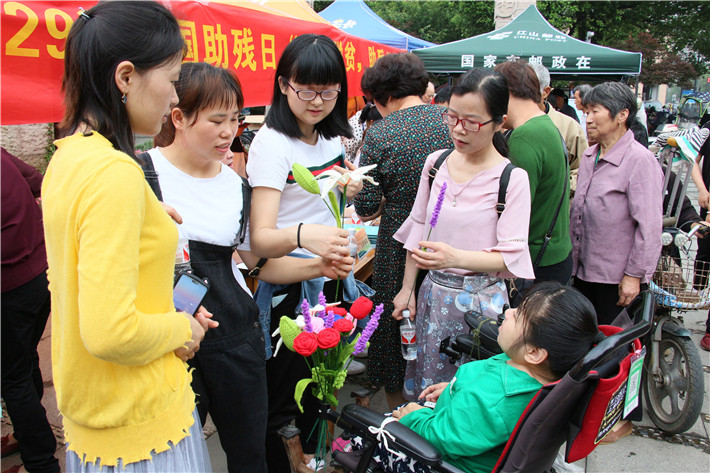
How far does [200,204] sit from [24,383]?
1.63 m

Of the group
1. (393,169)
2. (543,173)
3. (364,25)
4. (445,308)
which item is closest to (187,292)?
(445,308)

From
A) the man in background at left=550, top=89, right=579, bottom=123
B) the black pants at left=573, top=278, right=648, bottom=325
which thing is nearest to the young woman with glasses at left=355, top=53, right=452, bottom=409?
the black pants at left=573, top=278, right=648, bottom=325

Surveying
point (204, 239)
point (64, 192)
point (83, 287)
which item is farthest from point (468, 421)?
point (64, 192)

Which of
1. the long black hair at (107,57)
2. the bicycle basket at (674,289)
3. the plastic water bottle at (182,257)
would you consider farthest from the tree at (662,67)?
the long black hair at (107,57)

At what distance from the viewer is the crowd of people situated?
102cm

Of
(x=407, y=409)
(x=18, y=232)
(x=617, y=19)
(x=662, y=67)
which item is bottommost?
(x=407, y=409)

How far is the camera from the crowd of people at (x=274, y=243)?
1.02m

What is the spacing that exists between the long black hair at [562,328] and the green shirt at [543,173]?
106 centimetres

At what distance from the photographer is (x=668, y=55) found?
87.9ft

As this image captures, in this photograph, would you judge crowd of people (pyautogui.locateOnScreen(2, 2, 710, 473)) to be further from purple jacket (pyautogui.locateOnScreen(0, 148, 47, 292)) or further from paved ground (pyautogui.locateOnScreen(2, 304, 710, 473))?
paved ground (pyautogui.locateOnScreen(2, 304, 710, 473))

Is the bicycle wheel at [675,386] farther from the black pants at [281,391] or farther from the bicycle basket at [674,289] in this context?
the black pants at [281,391]

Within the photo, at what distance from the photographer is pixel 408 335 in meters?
2.25

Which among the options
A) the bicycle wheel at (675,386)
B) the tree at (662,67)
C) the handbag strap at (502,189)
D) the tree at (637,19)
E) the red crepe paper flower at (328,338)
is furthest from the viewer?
the tree at (662,67)

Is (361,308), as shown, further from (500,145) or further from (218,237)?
(500,145)
